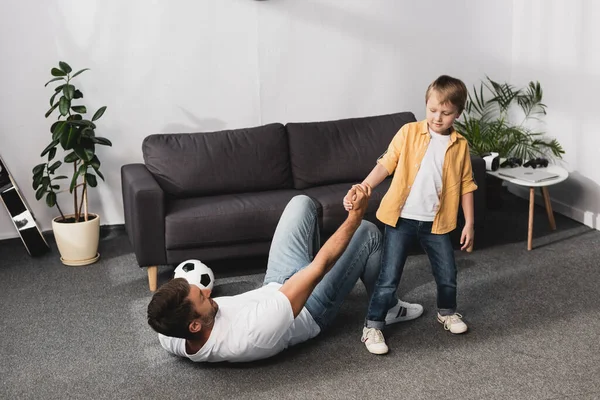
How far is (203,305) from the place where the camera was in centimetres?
252

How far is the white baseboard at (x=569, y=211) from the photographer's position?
440 centimetres

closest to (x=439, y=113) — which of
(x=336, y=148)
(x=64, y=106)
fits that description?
(x=336, y=148)

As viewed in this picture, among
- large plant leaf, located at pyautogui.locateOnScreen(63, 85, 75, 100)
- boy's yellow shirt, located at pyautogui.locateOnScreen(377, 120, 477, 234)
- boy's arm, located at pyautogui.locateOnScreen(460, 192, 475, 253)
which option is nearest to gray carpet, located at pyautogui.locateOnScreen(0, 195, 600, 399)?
boy's arm, located at pyautogui.locateOnScreen(460, 192, 475, 253)

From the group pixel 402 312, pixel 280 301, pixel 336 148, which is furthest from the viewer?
pixel 336 148

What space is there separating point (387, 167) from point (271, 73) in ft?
6.37

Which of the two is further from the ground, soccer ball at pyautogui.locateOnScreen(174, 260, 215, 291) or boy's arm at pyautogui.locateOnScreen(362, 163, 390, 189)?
boy's arm at pyautogui.locateOnScreen(362, 163, 390, 189)

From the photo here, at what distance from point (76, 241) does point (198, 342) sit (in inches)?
66.2

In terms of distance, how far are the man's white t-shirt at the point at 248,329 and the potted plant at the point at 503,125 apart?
239cm

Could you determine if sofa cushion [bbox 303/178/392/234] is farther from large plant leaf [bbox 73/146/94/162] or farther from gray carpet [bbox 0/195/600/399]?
large plant leaf [bbox 73/146/94/162]

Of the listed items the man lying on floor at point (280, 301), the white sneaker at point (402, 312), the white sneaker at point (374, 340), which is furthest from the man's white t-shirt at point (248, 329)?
the white sneaker at point (402, 312)

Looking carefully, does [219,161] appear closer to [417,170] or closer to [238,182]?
[238,182]

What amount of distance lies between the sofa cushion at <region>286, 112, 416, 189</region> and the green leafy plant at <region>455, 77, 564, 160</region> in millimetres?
590

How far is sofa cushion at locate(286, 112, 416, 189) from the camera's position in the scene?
425 centimetres

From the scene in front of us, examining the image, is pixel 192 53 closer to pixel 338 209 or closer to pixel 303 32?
pixel 303 32
